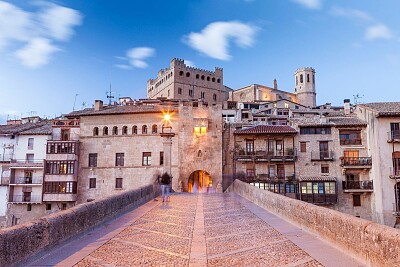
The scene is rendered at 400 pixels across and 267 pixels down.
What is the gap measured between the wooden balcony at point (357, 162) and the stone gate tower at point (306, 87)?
59.8 metres

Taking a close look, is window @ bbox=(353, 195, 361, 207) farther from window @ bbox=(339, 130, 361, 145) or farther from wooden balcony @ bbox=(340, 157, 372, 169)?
window @ bbox=(339, 130, 361, 145)

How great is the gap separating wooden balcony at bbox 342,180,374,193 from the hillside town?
0.11 metres

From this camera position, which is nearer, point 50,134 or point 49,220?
point 49,220

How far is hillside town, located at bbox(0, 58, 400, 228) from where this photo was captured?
39.4 m

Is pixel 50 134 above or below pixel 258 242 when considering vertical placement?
above

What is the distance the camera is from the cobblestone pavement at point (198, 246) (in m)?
6.94

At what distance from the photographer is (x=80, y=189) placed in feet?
144

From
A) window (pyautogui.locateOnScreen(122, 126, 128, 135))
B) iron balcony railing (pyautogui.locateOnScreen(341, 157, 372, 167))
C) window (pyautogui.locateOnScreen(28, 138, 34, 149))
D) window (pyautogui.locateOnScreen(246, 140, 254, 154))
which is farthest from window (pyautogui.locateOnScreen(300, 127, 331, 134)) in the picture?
window (pyautogui.locateOnScreen(28, 138, 34, 149))

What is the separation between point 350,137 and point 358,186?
6118 mm

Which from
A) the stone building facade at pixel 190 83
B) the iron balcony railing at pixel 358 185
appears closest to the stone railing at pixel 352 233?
the iron balcony railing at pixel 358 185

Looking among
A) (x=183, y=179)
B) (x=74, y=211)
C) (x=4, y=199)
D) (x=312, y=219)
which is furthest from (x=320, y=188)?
(x=4, y=199)

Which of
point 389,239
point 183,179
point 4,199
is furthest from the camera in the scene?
point 4,199

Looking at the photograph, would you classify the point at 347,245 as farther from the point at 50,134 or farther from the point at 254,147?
the point at 50,134

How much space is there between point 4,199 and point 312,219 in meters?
46.4
